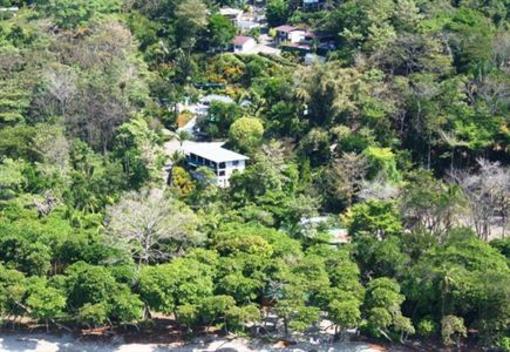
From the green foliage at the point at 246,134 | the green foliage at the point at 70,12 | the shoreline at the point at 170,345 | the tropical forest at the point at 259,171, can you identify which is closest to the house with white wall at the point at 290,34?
the tropical forest at the point at 259,171

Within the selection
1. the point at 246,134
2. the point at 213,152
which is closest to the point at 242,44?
the point at 246,134

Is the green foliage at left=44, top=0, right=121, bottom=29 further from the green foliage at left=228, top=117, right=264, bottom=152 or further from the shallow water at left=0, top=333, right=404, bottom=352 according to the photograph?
the shallow water at left=0, top=333, right=404, bottom=352

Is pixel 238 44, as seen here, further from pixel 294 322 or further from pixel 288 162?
pixel 294 322

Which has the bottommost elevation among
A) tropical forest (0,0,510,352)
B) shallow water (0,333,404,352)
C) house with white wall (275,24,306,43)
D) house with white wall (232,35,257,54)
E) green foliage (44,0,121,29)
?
shallow water (0,333,404,352)

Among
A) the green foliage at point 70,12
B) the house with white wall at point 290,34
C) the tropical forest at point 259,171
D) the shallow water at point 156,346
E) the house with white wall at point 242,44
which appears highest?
the green foliage at point 70,12

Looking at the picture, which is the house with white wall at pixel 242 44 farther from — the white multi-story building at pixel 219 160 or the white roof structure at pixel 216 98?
the white multi-story building at pixel 219 160

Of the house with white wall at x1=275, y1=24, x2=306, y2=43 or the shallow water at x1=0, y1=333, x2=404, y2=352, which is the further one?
the house with white wall at x1=275, y1=24, x2=306, y2=43

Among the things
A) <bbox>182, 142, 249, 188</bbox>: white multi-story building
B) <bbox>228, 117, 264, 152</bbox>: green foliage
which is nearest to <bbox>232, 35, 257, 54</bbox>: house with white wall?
<bbox>228, 117, 264, 152</bbox>: green foliage

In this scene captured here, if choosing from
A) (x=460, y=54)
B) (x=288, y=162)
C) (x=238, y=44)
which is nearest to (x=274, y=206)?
(x=288, y=162)
